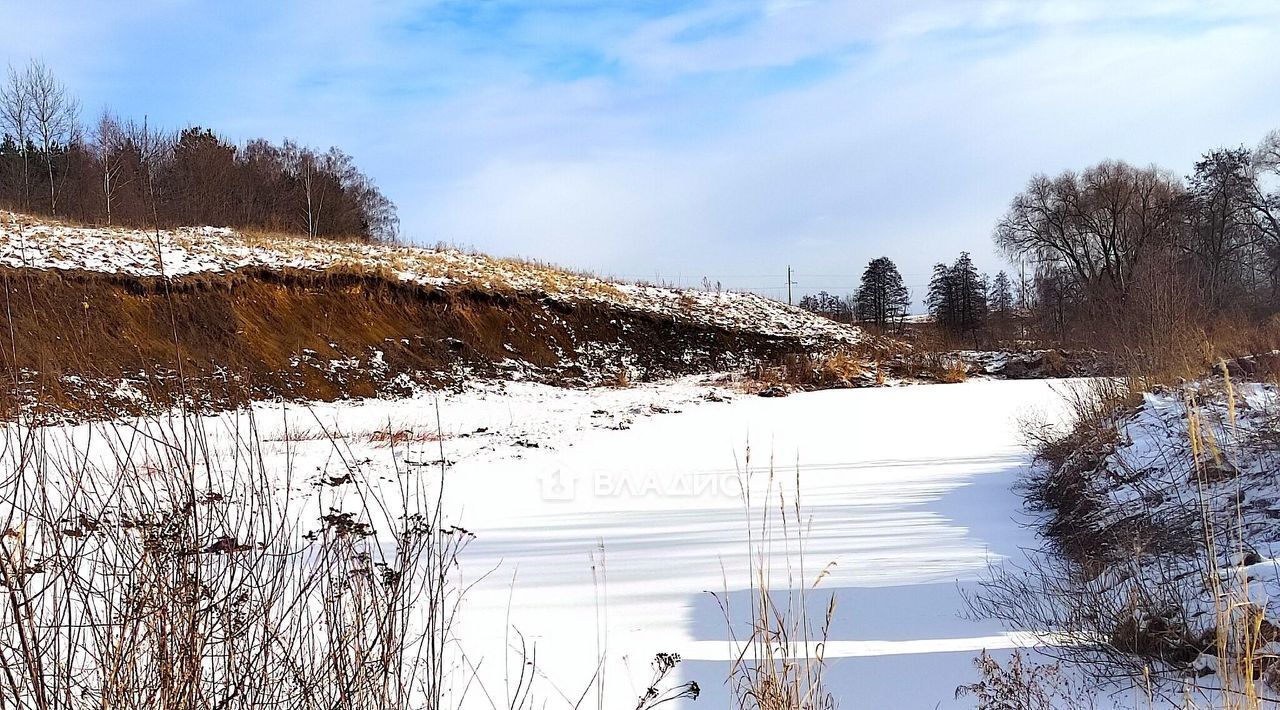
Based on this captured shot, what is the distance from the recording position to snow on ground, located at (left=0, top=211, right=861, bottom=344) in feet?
56.7

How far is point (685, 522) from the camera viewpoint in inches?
281

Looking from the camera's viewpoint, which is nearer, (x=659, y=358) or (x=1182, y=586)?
(x=1182, y=586)

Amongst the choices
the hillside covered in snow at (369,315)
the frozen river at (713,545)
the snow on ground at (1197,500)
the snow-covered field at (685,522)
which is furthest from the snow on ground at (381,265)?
the snow on ground at (1197,500)

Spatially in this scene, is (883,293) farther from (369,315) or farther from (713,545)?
(713,545)

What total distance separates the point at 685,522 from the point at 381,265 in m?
16.8

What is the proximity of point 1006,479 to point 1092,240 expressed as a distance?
1361 inches

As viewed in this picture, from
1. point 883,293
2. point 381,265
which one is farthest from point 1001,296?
point 381,265

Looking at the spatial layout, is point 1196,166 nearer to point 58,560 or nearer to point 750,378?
point 750,378

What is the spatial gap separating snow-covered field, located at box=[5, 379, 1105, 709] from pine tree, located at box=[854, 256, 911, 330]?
33923mm

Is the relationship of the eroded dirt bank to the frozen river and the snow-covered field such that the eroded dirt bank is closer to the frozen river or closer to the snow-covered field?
the snow-covered field

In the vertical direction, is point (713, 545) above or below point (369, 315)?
below

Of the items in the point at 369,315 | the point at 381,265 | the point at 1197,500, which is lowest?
the point at 1197,500

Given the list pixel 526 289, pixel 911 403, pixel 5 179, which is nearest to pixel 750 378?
pixel 911 403

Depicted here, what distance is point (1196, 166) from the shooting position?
1384 inches
